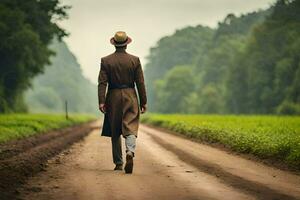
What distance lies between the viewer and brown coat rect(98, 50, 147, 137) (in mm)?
9508

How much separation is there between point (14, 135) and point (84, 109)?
154316mm

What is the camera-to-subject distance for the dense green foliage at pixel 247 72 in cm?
6053

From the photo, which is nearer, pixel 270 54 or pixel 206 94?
pixel 270 54

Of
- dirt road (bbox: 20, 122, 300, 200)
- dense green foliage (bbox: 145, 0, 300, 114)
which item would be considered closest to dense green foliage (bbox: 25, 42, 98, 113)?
dense green foliage (bbox: 145, 0, 300, 114)

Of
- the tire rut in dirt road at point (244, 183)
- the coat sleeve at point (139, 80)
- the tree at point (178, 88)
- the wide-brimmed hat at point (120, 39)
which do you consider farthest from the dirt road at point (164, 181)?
the tree at point (178, 88)

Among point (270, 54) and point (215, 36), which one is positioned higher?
point (215, 36)

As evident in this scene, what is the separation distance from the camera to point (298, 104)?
182 ft

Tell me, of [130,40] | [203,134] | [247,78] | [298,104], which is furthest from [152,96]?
[130,40]

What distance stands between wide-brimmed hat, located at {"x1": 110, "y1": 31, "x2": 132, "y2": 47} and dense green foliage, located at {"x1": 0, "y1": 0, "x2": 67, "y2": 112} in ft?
116

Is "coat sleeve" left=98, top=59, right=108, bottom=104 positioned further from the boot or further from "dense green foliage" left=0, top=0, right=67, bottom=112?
"dense green foliage" left=0, top=0, right=67, bottom=112

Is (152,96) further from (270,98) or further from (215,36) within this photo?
(270,98)

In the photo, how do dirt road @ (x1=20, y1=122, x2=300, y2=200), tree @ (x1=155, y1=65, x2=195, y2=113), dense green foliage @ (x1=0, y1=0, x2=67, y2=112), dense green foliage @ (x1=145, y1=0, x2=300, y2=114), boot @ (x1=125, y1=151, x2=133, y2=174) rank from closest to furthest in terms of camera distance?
dirt road @ (x1=20, y1=122, x2=300, y2=200) → boot @ (x1=125, y1=151, x2=133, y2=174) → dense green foliage @ (x1=0, y1=0, x2=67, y2=112) → dense green foliage @ (x1=145, y1=0, x2=300, y2=114) → tree @ (x1=155, y1=65, x2=195, y2=113)

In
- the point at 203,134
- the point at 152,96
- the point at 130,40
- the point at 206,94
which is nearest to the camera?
the point at 130,40

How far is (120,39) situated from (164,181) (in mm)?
3217
